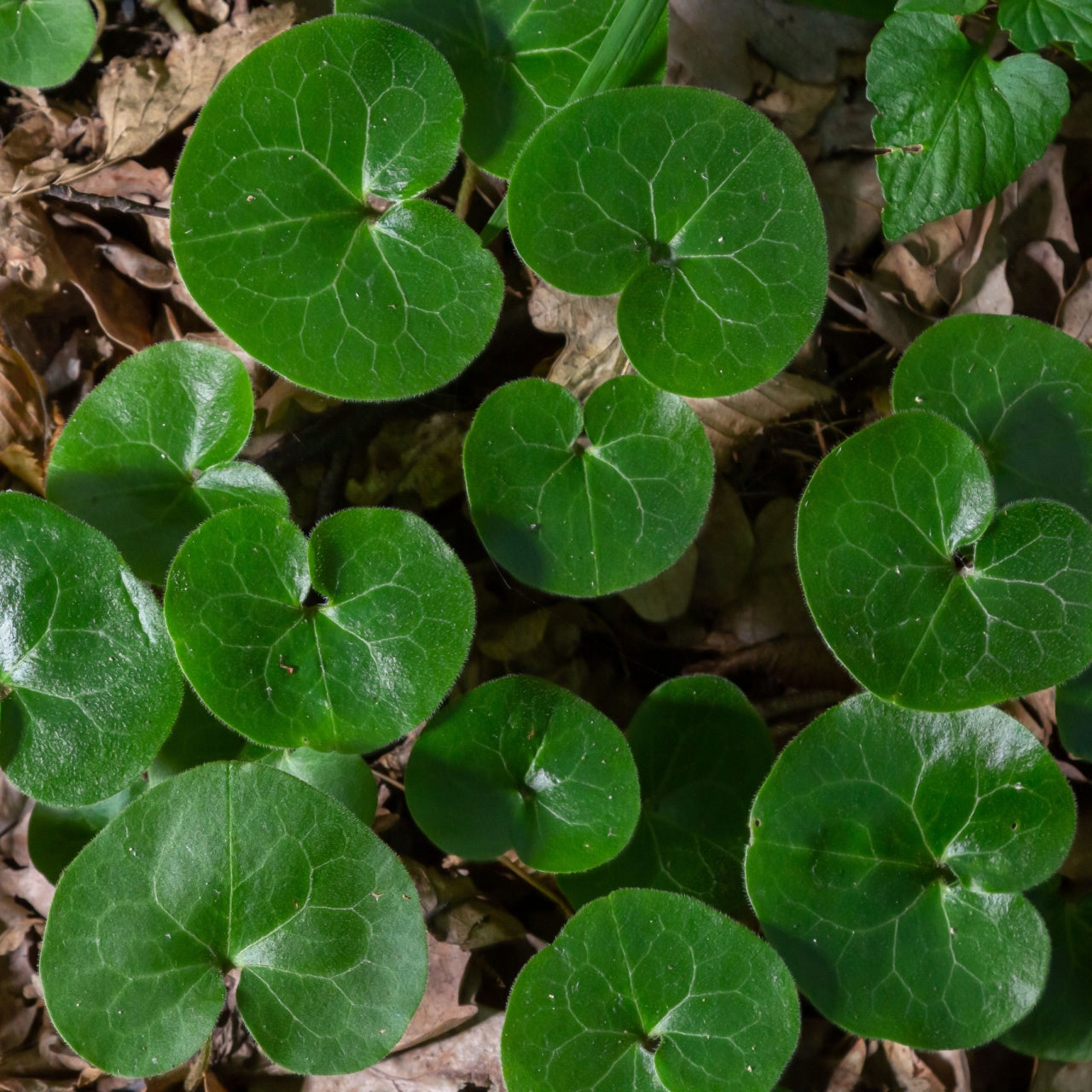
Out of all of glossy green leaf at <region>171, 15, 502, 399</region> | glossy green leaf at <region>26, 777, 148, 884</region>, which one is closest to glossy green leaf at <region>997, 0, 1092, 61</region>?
glossy green leaf at <region>171, 15, 502, 399</region>

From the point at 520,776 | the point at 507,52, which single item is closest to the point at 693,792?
the point at 520,776

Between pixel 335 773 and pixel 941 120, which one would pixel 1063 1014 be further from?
pixel 941 120

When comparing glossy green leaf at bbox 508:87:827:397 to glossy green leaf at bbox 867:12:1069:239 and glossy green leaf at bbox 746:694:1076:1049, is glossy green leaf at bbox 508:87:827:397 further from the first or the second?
glossy green leaf at bbox 746:694:1076:1049

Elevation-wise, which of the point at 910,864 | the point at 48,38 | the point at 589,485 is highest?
the point at 48,38

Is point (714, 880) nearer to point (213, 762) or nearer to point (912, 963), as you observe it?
point (912, 963)

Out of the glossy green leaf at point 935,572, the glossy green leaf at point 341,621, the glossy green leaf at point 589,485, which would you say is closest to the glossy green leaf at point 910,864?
the glossy green leaf at point 935,572

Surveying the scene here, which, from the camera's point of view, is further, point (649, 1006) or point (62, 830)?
point (62, 830)
